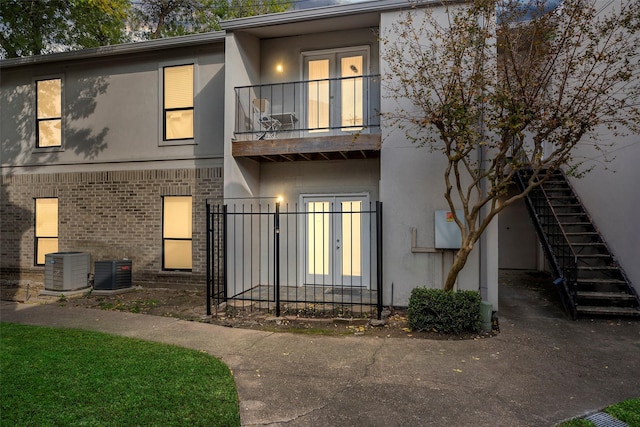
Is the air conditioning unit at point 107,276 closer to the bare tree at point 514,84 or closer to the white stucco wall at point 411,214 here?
the white stucco wall at point 411,214

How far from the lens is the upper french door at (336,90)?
898cm

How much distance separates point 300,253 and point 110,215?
519cm

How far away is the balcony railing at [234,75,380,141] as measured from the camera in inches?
347

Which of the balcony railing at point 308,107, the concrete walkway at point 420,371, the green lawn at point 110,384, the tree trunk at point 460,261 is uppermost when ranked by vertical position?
the balcony railing at point 308,107

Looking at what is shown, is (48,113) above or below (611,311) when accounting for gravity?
above

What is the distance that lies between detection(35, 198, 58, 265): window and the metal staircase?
40.3 feet

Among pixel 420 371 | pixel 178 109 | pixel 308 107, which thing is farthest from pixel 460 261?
pixel 178 109

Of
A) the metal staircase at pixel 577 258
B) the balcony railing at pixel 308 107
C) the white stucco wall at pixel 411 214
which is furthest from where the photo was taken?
the balcony railing at pixel 308 107

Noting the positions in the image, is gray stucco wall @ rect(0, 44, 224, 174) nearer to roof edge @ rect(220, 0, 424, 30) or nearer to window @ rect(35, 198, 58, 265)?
window @ rect(35, 198, 58, 265)

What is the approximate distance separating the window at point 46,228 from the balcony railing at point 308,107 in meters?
6.20

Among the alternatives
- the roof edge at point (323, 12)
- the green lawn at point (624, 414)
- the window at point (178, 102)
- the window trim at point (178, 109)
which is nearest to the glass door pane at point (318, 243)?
the window trim at point (178, 109)

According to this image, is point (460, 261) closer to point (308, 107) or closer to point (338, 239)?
point (338, 239)

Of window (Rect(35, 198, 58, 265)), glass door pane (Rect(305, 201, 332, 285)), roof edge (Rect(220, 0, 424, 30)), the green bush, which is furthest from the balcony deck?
window (Rect(35, 198, 58, 265))

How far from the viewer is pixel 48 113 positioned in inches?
430
